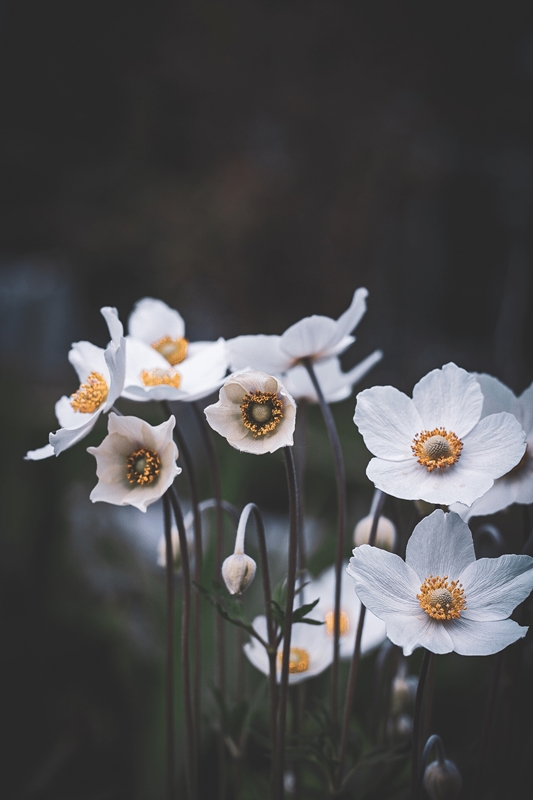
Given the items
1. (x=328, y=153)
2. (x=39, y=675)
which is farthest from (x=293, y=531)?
(x=328, y=153)

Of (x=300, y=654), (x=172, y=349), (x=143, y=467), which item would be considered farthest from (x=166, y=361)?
(x=300, y=654)

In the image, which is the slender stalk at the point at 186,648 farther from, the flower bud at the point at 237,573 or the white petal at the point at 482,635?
the white petal at the point at 482,635

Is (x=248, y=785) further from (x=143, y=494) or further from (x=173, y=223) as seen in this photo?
(x=173, y=223)

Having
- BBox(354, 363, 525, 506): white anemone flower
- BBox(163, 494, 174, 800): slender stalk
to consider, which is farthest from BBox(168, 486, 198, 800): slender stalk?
BBox(354, 363, 525, 506): white anemone flower

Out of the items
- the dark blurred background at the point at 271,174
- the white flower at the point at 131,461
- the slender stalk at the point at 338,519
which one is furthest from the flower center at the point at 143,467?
the dark blurred background at the point at 271,174

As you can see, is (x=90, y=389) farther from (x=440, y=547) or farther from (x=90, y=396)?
(x=440, y=547)
